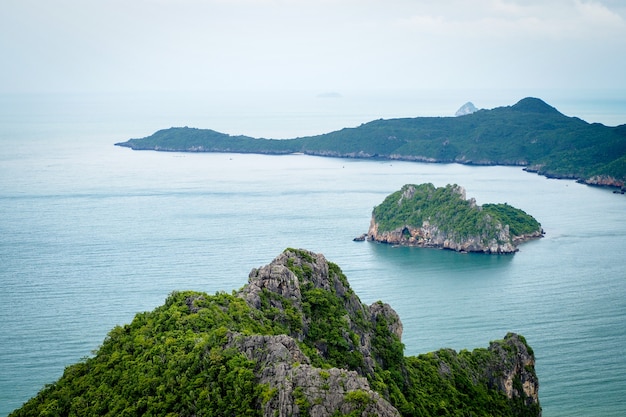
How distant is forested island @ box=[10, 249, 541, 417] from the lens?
23750 millimetres

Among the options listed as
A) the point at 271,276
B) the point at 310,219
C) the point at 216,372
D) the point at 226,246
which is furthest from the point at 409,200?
the point at 216,372

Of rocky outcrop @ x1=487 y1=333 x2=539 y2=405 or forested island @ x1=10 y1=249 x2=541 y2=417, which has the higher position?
forested island @ x1=10 y1=249 x2=541 y2=417

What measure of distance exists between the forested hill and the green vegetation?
53620mm

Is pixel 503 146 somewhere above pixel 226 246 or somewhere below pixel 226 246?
above

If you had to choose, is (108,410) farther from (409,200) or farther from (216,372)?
(409,200)

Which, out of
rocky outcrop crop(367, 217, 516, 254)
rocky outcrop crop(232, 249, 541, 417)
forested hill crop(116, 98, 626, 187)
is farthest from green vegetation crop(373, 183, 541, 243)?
forested hill crop(116, 98, 626, 187)

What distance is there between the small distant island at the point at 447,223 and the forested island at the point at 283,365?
42.6 metres

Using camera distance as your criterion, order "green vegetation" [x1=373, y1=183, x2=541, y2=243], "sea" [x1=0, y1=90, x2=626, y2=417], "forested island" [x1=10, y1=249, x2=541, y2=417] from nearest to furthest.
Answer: "forested island" [x1=10, y1=249, x2=541, y2=417], "sea" [x1=0, y1=90, x2=626, y2=417], "green vegetation" [x1=373, y1=183, x2=541, y2=243]

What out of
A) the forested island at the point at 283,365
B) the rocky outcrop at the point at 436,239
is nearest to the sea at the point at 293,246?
the rocky outcrop at the point at 436,239

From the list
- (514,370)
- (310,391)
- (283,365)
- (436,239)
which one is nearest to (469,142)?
(436,239)

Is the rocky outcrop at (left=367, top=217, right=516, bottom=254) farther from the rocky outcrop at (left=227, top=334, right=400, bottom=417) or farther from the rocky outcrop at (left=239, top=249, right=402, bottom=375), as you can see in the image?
the rocky outcrop at (left=227, top=334, right=400, bottom=417)

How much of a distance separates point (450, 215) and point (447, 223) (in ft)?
3.19

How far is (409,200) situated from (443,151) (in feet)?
268

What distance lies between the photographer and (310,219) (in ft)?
315
